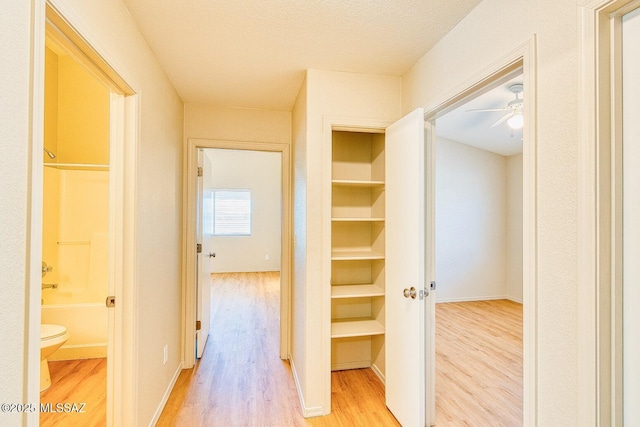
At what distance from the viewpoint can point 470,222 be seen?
527cm

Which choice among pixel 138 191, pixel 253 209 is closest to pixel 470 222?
pixel 253 209

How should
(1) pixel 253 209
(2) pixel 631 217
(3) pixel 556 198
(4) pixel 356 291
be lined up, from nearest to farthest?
(2) pixel 631 217
(3) pixel 556 198
(4) pixel 356 291
(1) pixel 253 209

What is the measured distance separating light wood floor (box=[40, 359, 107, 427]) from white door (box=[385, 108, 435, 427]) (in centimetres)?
201

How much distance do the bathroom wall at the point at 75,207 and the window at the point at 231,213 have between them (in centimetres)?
421

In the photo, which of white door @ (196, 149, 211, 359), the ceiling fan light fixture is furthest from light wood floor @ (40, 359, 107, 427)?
the ceiling fan light fixture

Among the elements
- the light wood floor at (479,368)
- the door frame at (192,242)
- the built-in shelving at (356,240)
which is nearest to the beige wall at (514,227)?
the light wood floor at (479,368)

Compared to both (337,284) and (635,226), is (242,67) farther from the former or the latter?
(635,226)

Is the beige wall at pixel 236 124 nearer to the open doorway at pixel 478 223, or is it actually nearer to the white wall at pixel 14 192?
the white wall at pixel 14 192

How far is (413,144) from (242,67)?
133cm

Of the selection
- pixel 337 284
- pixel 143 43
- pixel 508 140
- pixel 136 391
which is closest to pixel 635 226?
pixel 337 284

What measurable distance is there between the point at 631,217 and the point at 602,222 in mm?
85

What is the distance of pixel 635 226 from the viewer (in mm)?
959

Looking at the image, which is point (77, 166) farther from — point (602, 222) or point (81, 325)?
point (602, 222)

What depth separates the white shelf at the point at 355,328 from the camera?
2.42 meters
